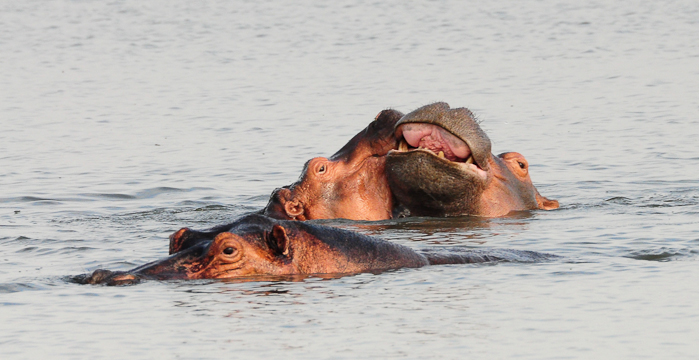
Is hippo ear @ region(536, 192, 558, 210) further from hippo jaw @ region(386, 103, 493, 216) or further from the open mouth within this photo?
the open mouth

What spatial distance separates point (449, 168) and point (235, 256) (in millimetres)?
3005

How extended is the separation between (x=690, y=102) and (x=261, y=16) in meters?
19.4

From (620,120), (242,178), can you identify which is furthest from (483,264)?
(620,120)

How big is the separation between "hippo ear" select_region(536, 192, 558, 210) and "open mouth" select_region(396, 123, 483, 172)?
4.77 ft

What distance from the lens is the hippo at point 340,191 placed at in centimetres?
1100

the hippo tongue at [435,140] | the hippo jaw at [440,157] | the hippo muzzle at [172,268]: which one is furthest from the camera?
the hippo tongue at [435,140]

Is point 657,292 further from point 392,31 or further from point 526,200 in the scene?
point 392,31

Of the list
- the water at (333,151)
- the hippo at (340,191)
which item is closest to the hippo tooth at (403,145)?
the hippo at (340,191)

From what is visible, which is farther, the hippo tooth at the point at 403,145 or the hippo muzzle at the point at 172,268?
the hippo tooth at the point at 403,145

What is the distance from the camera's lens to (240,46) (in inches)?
1174

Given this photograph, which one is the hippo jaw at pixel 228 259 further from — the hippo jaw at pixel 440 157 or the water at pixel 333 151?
the hippo jaw at pixel 440 157

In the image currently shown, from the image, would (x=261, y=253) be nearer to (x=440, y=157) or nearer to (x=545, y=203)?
(x=440, y=157)

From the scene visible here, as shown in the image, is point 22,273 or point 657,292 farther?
point 22,273

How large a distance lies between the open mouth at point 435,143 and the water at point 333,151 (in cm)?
64
